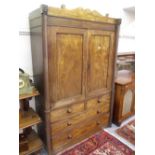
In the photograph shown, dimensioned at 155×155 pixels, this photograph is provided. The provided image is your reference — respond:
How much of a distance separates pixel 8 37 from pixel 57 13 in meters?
0.98

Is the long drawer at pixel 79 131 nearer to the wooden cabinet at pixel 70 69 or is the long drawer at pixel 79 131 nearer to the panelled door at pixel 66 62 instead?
the wooden cabinet at pixel 70 69

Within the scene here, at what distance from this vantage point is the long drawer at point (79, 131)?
1.74m

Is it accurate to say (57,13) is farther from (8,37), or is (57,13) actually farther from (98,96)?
(98,96)

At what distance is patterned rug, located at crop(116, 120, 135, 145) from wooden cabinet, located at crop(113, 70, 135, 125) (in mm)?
116

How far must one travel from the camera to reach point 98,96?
1988mm

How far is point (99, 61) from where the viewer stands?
1855 mm

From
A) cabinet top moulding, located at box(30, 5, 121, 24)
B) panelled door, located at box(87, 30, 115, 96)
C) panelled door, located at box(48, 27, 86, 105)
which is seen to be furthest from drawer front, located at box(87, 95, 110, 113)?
cabinet top moulding, located at box(30, 5, 121, 24)

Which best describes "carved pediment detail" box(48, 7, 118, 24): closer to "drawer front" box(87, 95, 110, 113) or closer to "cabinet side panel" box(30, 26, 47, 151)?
"cabinet side panel" box(30, 26, 47, 151)

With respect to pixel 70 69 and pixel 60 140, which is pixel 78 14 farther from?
pixel 60 140

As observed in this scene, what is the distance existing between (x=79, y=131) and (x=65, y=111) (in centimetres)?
43

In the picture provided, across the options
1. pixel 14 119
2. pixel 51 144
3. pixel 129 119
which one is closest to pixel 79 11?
pixel 14 119

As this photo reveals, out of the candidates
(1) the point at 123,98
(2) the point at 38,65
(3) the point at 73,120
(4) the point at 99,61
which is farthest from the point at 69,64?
(1) the point at 123,98

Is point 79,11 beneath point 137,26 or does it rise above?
above

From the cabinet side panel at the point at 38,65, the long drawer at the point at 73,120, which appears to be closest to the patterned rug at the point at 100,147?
the long drawer at the point at 73,120
